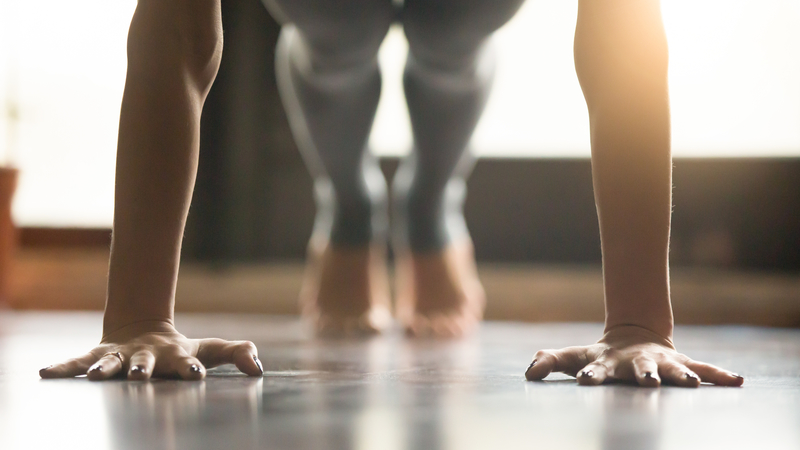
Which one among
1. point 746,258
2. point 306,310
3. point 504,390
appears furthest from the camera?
point 746,258

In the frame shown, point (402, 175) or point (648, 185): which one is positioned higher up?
point (402, 175)

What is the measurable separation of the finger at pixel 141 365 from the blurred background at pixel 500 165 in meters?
1.50

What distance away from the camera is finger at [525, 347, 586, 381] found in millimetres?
707

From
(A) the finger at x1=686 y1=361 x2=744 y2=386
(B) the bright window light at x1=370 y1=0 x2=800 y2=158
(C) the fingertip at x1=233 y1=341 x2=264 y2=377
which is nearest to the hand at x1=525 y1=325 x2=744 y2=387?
(A) the finger at x1=686 y1=361 x2=744 y2=386

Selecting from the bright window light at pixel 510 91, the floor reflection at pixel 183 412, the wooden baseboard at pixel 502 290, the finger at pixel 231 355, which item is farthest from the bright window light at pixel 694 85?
the floor reflection at pixel 183 412

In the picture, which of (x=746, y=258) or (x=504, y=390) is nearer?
(x=504, y=390)

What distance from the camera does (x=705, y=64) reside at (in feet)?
7.57

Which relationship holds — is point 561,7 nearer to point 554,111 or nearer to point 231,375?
point 554,111

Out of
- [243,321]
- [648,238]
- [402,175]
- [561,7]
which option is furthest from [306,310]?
[561,7]

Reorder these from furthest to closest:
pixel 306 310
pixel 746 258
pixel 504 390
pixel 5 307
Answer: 1. pixel 746 258
2. pixel 5 307
3. pixel 306 310
4. pixel 504 390

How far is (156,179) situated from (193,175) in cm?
4

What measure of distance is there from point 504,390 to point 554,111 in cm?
185

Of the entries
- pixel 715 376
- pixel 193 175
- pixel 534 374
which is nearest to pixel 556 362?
pixel 534 374

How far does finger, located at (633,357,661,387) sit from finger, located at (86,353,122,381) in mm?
453
